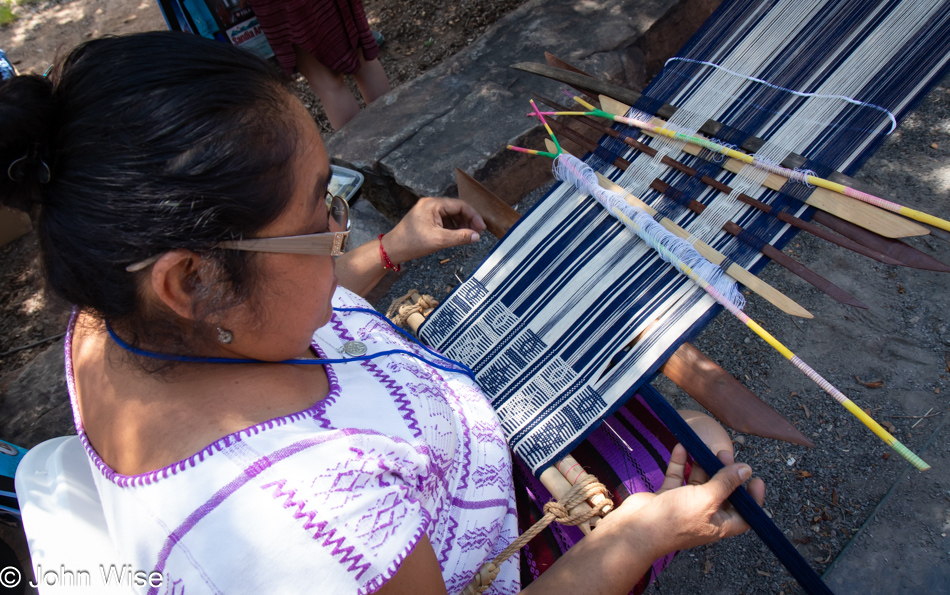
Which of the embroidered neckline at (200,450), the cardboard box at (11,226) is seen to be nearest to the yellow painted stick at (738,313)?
the embroidered neckline at (200,450)

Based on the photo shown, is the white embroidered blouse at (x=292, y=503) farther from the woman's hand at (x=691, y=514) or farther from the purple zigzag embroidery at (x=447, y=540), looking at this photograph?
the woman's hand at (x=691, y=514)

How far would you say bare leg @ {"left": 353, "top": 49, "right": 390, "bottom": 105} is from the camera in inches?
149

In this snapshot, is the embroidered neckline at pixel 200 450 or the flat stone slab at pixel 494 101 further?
the flat stone slab at pixel 494 101

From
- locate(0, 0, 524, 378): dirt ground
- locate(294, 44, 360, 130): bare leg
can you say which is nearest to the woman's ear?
locate(0, 0, 524, 378): dirt ground

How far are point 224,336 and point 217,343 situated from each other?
0.11 feet

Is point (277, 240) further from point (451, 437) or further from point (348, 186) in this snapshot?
point (348, 186)

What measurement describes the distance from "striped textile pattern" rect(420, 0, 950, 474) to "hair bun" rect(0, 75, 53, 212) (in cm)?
105

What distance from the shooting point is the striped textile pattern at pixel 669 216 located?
1.27 metres

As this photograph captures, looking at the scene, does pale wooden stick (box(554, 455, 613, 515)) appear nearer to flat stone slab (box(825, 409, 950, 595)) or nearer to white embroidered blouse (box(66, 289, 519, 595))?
white embroidered blouse (box(66, 289, 519, 595))

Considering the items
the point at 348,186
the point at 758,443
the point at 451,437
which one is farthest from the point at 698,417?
the point at 348,186

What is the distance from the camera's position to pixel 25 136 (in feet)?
2.56

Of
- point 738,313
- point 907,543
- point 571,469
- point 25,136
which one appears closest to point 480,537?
point 571,469

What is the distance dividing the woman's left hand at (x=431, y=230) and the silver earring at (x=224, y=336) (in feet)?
2.58

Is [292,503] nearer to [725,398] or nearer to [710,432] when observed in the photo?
[725,398]
